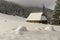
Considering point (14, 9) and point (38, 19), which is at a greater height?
point (14, 9)

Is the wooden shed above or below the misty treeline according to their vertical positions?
below

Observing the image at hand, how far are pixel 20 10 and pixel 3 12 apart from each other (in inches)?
11.8

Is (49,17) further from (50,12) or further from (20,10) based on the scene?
(20,10)

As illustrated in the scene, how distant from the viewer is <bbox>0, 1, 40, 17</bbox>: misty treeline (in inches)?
101

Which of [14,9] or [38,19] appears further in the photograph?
[14,9]

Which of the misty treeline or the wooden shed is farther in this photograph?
the misty treeline

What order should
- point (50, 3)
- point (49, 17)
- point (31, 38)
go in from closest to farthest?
point (31, 38) → point (49, 17) → point (50, 3)

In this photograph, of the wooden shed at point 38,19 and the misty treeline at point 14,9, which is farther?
the misty treeline at point 14,9

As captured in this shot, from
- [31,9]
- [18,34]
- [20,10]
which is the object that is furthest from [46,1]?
[18,34]

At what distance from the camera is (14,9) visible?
258cm

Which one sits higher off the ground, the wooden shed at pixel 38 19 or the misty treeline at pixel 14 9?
the misty treeline at pixel 14 9

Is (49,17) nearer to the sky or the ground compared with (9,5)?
nearer to the ground

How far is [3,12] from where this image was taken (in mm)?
2613

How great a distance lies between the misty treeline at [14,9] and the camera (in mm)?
2555
